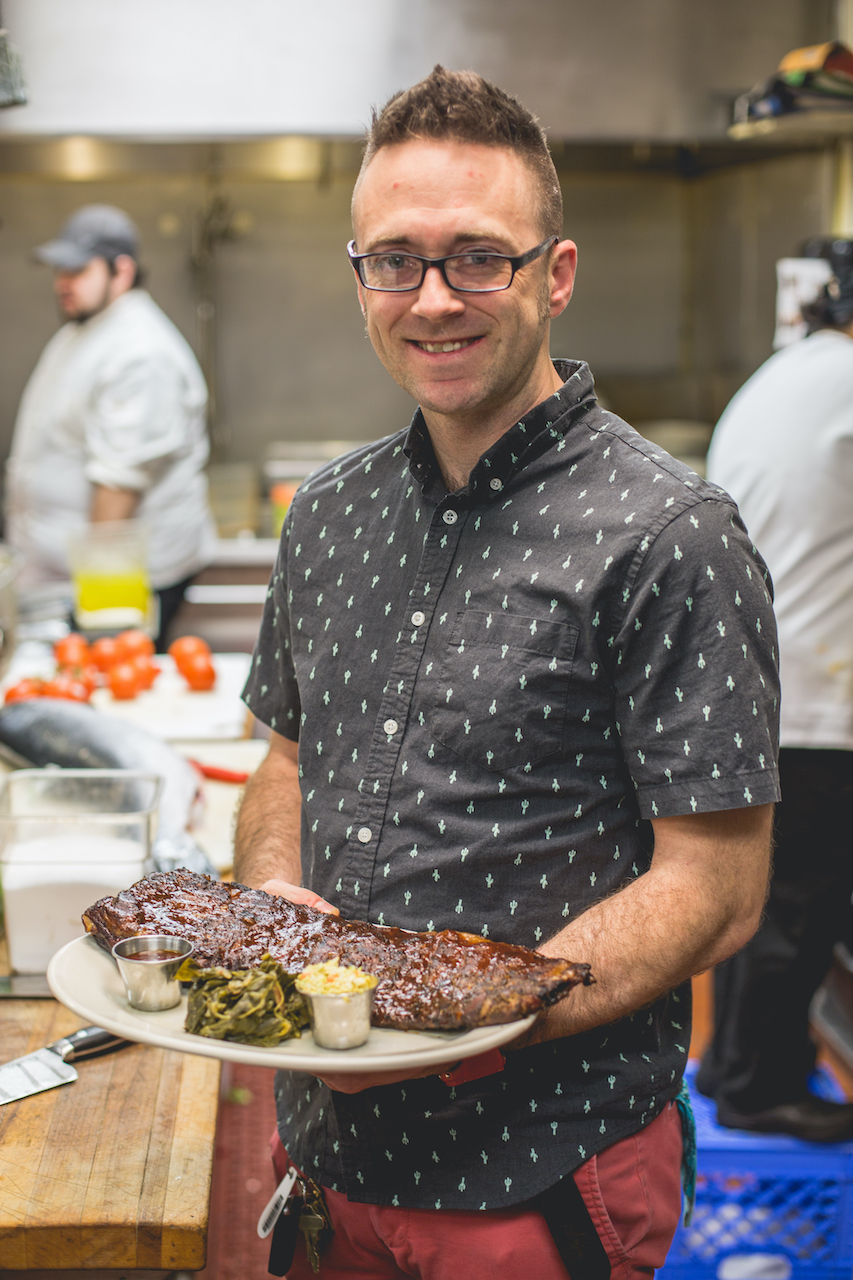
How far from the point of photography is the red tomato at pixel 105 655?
10.1 ft

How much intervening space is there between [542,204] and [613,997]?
2.62ft

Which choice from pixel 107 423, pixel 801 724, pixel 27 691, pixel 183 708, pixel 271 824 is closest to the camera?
pixel 271 824

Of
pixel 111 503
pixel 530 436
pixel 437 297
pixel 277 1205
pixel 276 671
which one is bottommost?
pixel 277 1205

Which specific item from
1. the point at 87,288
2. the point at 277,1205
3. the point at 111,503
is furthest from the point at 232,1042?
the point at 87,288

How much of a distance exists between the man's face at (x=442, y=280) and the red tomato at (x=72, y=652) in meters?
1.95

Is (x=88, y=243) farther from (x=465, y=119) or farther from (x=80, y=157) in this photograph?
(x=465, y=119)

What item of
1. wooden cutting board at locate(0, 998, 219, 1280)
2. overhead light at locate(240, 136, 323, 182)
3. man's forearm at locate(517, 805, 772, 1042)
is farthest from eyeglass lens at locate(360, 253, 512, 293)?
overhead light at locate(240, 136, 323, 182)

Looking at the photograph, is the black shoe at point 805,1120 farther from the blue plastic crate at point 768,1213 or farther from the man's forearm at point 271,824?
the man's forearm at point 271,824

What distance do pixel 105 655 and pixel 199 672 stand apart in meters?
0.28

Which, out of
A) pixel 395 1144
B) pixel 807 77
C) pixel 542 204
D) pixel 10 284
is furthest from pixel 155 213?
pixel 395 1144

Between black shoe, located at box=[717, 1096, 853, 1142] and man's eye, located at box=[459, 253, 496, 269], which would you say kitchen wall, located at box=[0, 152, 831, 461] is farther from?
man's eye, located at box=[459, 253, 496, 269]

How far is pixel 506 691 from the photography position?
1202 mm

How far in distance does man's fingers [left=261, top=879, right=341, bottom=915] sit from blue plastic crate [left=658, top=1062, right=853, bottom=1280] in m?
1.26

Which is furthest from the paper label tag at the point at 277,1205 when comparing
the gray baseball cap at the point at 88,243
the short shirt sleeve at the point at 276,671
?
the gray baseball cap at the point at 88,243
